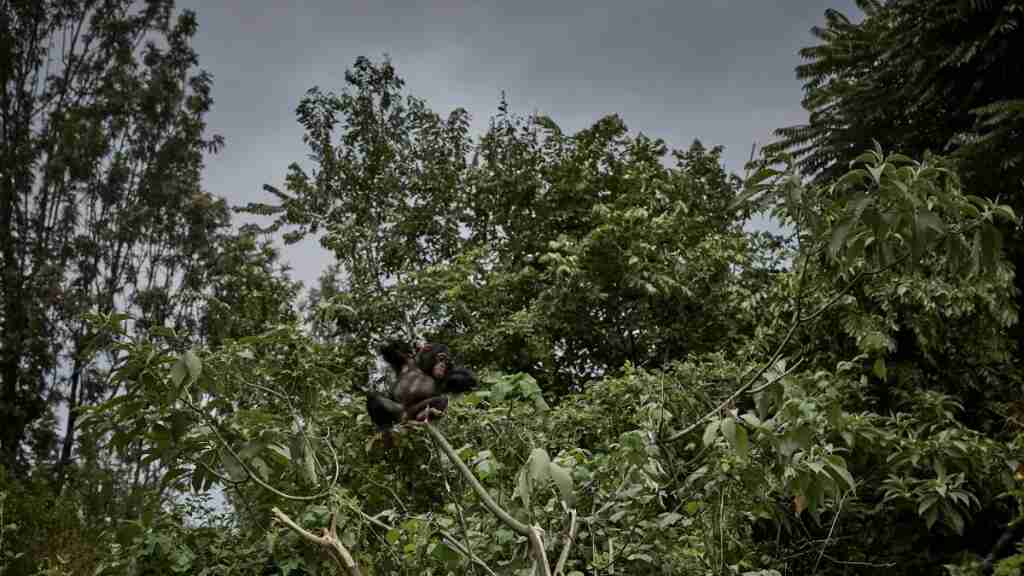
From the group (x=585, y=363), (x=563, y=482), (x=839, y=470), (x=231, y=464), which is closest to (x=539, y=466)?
(x=563, y=482)

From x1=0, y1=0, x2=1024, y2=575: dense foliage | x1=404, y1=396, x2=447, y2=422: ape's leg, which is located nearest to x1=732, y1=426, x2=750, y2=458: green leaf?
x1=0, y1=0, x2=1024, y2=575: dense foliage

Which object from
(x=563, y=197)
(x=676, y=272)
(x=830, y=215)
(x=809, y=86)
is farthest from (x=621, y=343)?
(x=830, y=215)

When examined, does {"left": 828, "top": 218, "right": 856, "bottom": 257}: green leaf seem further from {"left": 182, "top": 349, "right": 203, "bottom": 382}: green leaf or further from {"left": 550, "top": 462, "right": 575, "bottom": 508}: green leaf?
{"left": 182, "top": 349, "right": 203, "bottom": 382}: green leaf

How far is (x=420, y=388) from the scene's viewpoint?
2725 mm

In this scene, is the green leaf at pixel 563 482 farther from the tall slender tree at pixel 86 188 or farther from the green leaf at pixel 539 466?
the tall slender tree at pixel 86 188

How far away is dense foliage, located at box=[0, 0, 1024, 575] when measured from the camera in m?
2.15

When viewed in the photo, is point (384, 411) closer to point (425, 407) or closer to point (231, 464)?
point (425, 407)

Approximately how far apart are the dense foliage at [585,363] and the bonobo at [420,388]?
5.2 inches

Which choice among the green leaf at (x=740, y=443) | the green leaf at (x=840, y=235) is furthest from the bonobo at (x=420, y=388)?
the green leaf at (x=840, y=235)

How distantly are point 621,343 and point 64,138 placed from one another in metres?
12.4

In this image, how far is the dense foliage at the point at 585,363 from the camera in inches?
84.7

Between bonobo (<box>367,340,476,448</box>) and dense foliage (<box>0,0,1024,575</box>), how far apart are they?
132 millimetres

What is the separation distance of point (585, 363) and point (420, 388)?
538 centimetres

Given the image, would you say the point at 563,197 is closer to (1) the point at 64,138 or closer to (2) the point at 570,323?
(2) the point at 570,323
